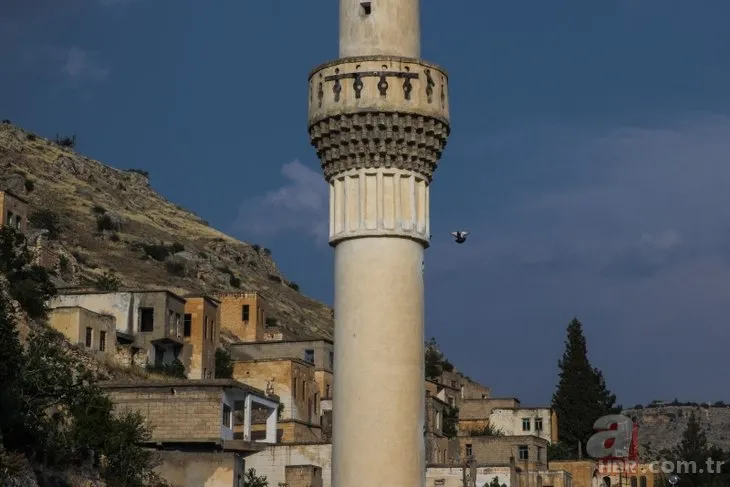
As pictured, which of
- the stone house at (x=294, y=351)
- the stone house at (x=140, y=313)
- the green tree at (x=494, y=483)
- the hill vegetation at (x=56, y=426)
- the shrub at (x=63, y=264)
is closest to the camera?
the hill vegetation at (x=56, y=426)

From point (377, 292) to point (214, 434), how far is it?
24.6 metres

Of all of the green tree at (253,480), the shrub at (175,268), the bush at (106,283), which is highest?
the shrub at (175,268)

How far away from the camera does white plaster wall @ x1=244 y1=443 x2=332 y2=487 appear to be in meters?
49.8

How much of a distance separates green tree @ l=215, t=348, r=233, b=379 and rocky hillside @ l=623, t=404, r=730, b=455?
59908mm

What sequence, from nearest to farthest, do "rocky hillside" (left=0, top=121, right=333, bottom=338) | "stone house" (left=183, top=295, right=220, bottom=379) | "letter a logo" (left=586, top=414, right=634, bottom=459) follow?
"letter a logo" (left=586, top=414, right=634, bottom=459) → "stone house" (left=183, top=295, right=220, bottom=379) → "rocky hillside" (left=0, top=121, right=333, bottom=338)

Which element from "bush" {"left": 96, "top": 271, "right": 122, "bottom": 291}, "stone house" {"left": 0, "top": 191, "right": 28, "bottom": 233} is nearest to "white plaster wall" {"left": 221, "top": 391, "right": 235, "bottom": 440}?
"stone house" {"left": 0, "top": 191, "right": 28, "bottom": 233}

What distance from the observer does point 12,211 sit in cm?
6334

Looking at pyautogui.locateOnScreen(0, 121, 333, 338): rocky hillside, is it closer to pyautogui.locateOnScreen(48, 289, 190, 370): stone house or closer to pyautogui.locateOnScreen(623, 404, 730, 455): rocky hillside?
pyautogui.locateOnScreen(48, 289, 190, 370): stone house

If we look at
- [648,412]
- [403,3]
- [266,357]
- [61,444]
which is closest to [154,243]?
[266,357]

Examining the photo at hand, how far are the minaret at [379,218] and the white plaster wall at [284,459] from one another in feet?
112

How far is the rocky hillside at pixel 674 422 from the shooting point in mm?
113312

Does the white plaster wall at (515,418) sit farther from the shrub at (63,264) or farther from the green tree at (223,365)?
the shrub at (63,264)

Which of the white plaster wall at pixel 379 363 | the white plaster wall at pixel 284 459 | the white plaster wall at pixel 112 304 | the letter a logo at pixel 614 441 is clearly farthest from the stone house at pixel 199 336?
the white plaster wall at pixel 379 363

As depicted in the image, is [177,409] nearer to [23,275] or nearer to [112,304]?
[112,304]
